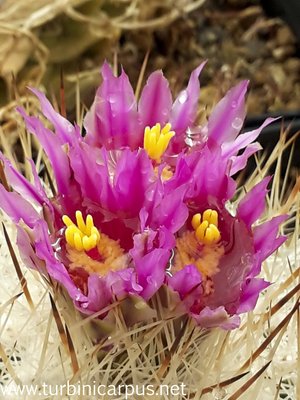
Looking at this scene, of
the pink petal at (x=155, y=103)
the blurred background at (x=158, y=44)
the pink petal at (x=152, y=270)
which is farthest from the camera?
the blurred background at (x=158, y=44)

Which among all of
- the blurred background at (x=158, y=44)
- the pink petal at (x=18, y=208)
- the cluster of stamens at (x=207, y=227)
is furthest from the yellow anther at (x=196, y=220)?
the blurred background at (x=158, y=44)

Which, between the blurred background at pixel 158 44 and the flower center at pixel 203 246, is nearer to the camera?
the flower center at pixel 203 246

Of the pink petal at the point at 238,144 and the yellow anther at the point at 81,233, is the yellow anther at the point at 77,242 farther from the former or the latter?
the pink petal at the point at 238,144

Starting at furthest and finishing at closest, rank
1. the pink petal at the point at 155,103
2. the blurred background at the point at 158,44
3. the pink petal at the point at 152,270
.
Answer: the blurred background at the point at 158,44 → the pink petal at the point at 155,103 → the pink petal at the point at 152,270

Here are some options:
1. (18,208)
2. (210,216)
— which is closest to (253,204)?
(210,216)

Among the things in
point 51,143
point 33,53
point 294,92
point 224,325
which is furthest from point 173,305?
point 294,92

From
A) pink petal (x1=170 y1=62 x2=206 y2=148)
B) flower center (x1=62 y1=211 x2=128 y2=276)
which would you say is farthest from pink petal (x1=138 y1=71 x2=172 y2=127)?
flower center (x1=62 y1=211 x2=128 y2=276)
